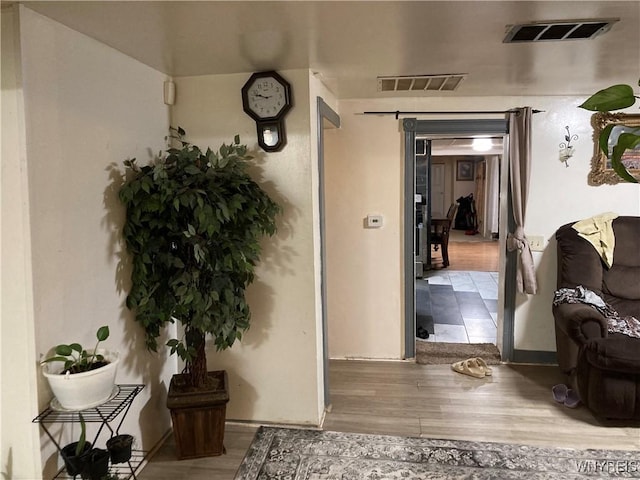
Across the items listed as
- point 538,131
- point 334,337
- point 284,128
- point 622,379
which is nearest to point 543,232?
point 538,131

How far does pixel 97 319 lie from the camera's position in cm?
200

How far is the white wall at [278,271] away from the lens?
8.18 ft

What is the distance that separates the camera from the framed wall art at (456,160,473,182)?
485 inches

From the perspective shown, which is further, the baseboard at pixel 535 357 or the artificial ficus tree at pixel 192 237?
the baseboard at pixel 535 357

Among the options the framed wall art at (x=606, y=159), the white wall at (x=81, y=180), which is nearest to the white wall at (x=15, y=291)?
the white wall at (x=81, y=180)

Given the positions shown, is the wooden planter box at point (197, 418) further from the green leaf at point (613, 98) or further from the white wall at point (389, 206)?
the green leaf at point (613, 98)

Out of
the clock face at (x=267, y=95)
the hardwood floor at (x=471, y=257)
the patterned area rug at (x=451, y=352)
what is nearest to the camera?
the clock face at (x=267, y=95)

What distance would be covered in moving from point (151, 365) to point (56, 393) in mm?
840

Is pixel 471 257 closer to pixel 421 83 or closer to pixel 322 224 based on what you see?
pixel 421 83

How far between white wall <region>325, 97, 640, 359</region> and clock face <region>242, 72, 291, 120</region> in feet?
3.55

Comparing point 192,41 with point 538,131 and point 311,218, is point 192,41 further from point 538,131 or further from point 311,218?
point 538,131

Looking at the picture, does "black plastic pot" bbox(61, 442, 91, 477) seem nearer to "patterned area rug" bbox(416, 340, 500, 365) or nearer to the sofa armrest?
"patterned area rug" bbox(416, 340, 500, 365)

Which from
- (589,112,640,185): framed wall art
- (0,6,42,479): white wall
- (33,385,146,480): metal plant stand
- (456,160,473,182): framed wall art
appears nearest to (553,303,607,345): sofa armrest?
(589,112,640,185): framed wall art

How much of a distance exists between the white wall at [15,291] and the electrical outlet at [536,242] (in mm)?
3219
